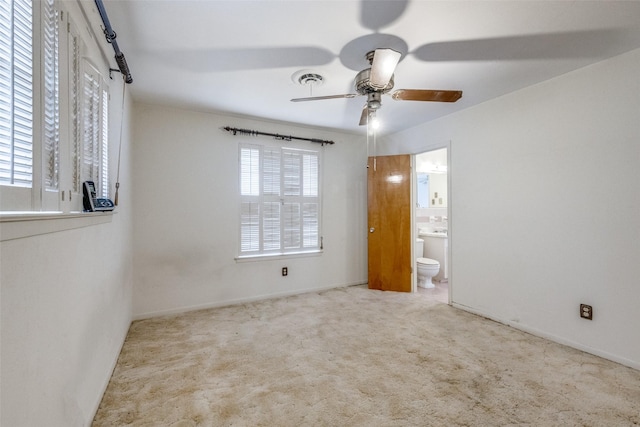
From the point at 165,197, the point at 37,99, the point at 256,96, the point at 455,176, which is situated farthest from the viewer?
the point at 455,176

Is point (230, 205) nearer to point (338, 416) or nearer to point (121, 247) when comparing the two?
point (121, 247)

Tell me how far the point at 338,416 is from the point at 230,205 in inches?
103

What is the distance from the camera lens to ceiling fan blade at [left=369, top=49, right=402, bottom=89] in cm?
164

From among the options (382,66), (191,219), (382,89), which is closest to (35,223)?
(382,66)

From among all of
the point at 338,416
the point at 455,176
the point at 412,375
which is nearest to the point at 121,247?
the point at 338,416

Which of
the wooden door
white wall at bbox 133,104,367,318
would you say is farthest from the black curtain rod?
the wooden door

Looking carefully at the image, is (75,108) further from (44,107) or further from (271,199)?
(271,199)

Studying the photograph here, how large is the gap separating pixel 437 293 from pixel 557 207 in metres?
1.96

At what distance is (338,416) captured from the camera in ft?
5.16

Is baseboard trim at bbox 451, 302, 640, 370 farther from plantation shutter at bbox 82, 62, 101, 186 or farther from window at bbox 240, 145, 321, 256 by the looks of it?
plantation shutter at bbox 82, 62, 101, 186

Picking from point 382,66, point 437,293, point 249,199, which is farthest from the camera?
point 437,293

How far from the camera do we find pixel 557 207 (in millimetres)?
2473

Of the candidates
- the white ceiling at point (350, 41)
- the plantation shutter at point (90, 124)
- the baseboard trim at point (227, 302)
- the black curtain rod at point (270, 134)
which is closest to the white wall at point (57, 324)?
the plantation shutter at point (90, 124)

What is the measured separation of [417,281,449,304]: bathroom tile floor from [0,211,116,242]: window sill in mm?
3768
